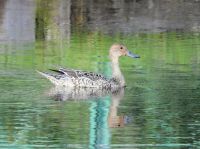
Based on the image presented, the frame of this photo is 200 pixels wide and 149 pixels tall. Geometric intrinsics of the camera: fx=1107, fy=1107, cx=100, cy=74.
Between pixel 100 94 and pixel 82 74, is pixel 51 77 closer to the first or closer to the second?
pixel 82 74

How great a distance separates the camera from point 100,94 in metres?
16.3

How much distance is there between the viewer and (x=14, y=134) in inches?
505

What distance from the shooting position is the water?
12.7 metres

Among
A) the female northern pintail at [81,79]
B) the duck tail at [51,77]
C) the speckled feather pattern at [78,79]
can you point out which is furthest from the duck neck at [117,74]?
the duck tail at [51,77]

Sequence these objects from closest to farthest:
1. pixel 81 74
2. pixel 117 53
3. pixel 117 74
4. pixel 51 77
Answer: pixel 51 77
pixel 81 74
pixel 117 74
pixel 117 53

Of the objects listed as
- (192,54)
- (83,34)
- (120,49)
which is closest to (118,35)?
(83,34)

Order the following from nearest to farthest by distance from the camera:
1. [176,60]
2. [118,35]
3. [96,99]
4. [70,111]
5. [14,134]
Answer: [14,134] < [70,111] < [96,99] < [176,60] < [118,35]

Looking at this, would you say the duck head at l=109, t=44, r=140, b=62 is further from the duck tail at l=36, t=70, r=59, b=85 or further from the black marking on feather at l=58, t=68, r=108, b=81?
the duck tail at l=36, t=70, r=59, b=85

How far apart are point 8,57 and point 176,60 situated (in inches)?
115

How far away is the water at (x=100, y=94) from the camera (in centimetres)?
1271

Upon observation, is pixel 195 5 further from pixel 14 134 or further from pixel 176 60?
pixel 14 134

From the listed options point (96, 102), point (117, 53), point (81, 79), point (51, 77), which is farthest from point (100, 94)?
point (117, 53)

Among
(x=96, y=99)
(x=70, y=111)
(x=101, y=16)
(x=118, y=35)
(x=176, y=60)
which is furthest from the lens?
(x=101, y=16)

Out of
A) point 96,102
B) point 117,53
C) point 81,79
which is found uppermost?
point 117,53
